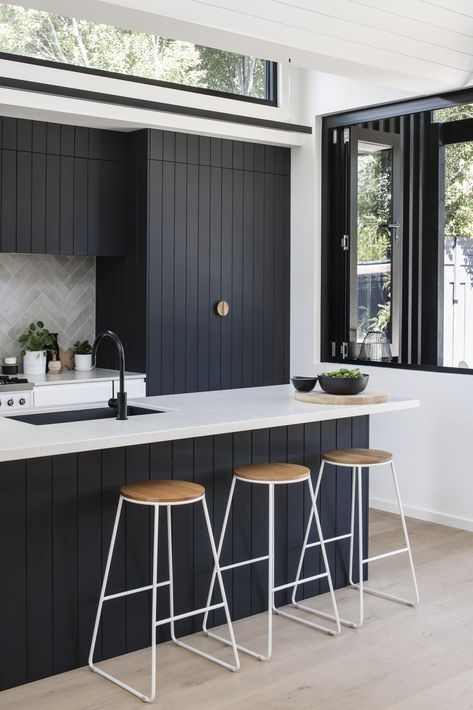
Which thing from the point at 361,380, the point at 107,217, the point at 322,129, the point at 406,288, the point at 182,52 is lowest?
the point at 361,380

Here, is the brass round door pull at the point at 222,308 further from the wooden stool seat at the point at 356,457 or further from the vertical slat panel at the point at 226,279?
the wooden stool seat at the point at 356,457

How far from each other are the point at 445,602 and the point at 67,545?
6.44ft

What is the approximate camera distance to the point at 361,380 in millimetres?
4363

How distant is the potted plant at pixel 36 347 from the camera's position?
5980 millimetres

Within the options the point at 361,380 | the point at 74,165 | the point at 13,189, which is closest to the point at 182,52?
the point at 74,165

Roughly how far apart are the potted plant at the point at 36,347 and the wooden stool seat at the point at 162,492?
2.61 meters

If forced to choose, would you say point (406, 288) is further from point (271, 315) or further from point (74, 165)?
point (74, 165)

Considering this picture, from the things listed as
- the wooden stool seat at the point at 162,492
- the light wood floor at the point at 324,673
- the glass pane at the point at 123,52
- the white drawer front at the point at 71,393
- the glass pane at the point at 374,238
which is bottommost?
the light wood floor at the point at 324,673

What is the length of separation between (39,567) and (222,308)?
319 centimetres

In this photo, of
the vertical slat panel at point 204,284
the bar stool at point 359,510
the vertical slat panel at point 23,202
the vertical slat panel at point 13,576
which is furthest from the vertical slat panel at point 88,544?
the vertical slat panel at point 204,284

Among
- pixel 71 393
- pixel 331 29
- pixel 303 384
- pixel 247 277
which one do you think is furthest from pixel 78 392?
pixel 331 29

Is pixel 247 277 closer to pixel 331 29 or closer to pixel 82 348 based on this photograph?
pixel 82 348

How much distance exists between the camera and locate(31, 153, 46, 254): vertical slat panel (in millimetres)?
5621

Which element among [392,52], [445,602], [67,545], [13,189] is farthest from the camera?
[13,189]
